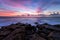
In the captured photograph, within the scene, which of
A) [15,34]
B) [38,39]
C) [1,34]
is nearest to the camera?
[38,39]

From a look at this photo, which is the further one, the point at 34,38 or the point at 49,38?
the point at 49,38

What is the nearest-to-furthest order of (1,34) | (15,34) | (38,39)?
(38,39) → (15,34) → (1,34)

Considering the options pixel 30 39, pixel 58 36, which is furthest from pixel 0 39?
pixel 58 36

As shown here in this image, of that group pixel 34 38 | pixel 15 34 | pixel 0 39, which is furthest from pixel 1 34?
pixel 34 38

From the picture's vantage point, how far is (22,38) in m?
9.11

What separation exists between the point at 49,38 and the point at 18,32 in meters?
2.37

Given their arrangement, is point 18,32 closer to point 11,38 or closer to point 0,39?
point 11,38

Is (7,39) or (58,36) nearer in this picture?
(7,39)

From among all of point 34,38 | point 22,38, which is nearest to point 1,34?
point 22,38

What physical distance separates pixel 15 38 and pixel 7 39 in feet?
1.92

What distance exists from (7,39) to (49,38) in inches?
122

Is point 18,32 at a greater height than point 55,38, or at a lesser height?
greater

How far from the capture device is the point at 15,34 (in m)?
9.44

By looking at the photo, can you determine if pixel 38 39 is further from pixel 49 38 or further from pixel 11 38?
pixel 11 38
